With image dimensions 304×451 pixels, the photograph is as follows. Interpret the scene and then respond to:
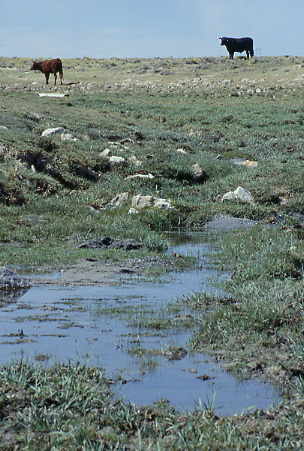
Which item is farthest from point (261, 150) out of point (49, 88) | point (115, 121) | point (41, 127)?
point (49, 88)

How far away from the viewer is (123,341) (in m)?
5.84

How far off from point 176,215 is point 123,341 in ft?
32.8

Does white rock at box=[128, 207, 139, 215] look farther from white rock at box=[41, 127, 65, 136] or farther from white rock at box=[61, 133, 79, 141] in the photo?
white rock at box=[41, 127, 65, 136]

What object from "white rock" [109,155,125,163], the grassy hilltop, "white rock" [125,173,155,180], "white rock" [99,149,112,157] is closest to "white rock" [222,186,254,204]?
the grassy hilltop

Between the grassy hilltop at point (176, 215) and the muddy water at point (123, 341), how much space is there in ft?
0.90

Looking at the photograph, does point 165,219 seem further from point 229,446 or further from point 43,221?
point 229,446

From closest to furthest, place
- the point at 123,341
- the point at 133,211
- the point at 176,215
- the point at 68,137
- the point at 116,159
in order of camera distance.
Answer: the point at 123,341, the point at 133,211, the point at 176,215, the point at 116,159, the point at 68,137

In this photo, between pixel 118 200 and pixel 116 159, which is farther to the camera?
pixel 116 159

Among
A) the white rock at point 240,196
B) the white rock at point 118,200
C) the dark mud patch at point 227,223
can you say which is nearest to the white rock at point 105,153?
the white rock at point 118,200

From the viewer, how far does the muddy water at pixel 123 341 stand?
459cm

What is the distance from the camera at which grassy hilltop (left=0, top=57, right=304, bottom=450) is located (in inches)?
155

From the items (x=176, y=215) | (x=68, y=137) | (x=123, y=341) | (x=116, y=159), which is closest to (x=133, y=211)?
(x=176, y=215)

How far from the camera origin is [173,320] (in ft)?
21.9

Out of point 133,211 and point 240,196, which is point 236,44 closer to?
point 240,196
